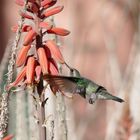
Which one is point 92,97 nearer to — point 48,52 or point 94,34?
point 48,52

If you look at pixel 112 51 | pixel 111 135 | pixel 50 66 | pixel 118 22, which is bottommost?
pixel 111 135

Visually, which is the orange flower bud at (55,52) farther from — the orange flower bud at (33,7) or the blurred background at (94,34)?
the blurred background at (94,34)

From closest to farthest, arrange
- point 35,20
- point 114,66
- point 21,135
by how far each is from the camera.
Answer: point 35,20 < point 21,135 < point 114,66

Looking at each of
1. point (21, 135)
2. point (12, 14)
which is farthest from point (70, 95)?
point (12, 14)

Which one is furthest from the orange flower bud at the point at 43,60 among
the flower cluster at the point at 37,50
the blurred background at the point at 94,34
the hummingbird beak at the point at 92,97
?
the blurred background at the point at 94,34

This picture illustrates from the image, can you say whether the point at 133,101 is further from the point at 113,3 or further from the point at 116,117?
the point at 113,3

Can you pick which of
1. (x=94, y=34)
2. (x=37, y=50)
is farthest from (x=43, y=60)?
(x=94, y=34)

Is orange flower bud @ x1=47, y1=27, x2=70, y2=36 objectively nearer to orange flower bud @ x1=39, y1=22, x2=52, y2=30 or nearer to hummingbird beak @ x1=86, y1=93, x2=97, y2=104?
orange flower bud @ x1=39, y1=22, x2=52, y2=30
